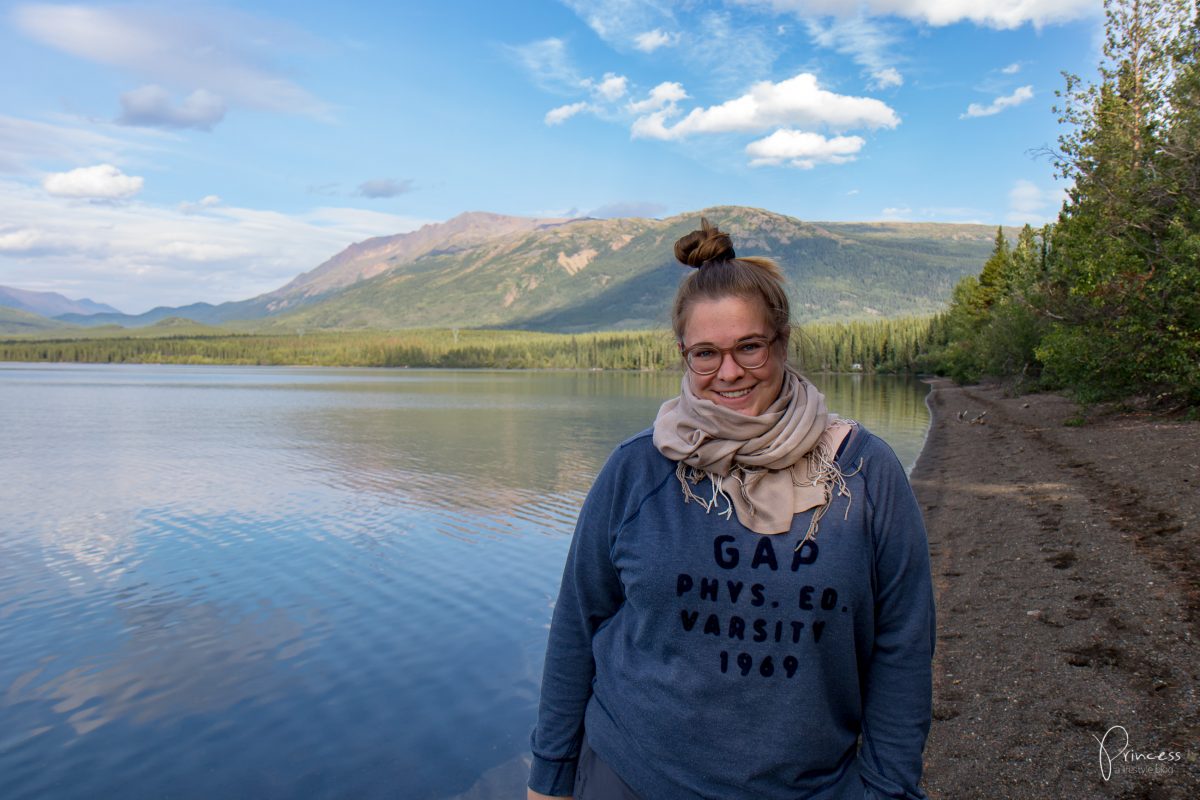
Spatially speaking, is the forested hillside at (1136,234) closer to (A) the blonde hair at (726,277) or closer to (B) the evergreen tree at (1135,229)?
(B) the evergreen tree at (1135,229)

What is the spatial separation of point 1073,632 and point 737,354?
7075 millimetres

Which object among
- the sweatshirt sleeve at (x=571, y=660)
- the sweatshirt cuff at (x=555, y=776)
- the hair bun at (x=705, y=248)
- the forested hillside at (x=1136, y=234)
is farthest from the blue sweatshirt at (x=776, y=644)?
the forested hillside at (x=1136, y=234)

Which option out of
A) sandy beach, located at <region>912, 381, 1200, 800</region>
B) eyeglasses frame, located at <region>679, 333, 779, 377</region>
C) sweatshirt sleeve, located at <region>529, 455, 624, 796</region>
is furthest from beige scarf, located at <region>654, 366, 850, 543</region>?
sandy beach, located at <region>912, 381, 1200, 800</region>

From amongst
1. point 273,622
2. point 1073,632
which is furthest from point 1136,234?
point 273,622

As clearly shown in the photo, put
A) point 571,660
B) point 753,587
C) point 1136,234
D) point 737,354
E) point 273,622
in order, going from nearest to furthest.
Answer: point 753,587 → point 737,354 → point 571,660 → point 273,622 → point 1136,234

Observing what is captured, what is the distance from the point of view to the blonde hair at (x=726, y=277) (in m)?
2.44

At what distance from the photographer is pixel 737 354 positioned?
2420mm

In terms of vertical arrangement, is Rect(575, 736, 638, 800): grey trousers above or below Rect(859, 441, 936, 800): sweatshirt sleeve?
below

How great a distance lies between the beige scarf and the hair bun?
0.45 metres

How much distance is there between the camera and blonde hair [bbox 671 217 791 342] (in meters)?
2.44

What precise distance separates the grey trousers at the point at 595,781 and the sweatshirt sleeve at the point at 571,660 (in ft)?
0.17

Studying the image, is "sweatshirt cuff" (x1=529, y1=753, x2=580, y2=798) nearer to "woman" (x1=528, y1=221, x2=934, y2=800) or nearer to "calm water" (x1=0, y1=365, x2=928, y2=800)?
"woman" (x1=528, y1=221, x2=934, y2=800)

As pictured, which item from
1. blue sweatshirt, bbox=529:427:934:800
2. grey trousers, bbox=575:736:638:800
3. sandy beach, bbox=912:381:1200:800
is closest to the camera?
blue sweatshirt, bbox=529:427:934:800

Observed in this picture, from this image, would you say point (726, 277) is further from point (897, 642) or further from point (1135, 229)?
point (1135, 229)
